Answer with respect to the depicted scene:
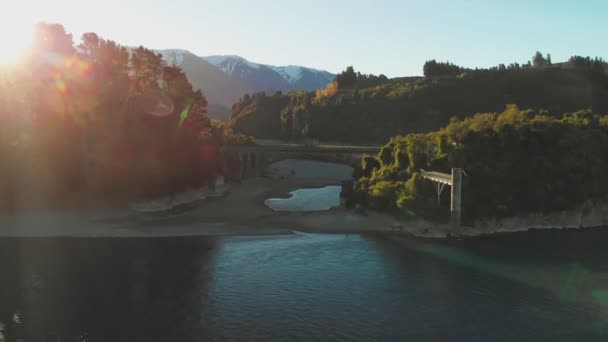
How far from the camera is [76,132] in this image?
72375mm

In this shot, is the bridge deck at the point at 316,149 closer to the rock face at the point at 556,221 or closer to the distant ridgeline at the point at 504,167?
the distant ridgeline at the point at 504,167

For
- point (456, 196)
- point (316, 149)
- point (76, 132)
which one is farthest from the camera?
point (316, 149)

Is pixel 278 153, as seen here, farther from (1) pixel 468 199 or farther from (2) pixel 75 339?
(2) pixel 75 339

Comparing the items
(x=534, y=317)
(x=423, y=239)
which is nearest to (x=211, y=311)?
(x=534, y=317)

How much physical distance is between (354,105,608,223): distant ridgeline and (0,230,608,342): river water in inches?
316

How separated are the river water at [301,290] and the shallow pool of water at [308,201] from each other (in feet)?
84.6

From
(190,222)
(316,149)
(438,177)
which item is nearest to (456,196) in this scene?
(438,177)

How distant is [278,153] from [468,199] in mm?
60745

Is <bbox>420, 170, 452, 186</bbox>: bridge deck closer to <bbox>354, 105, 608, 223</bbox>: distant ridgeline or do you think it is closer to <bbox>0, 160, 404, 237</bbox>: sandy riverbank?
<bbox>354, 105, 608, 223</bbox>: distant ridgeline

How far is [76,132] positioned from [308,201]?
43365mm

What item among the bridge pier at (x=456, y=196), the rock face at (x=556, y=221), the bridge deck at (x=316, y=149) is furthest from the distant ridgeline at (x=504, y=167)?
the bridge deck at (x=316, y=149)

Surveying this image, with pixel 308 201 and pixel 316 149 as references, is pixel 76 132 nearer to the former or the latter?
pixel 308 201

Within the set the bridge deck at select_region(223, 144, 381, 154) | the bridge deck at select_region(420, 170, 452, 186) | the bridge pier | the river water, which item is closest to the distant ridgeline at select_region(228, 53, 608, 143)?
the bridge deck at select_region(223, 144, 381, 154)

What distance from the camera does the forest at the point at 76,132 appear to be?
69.6 metres
